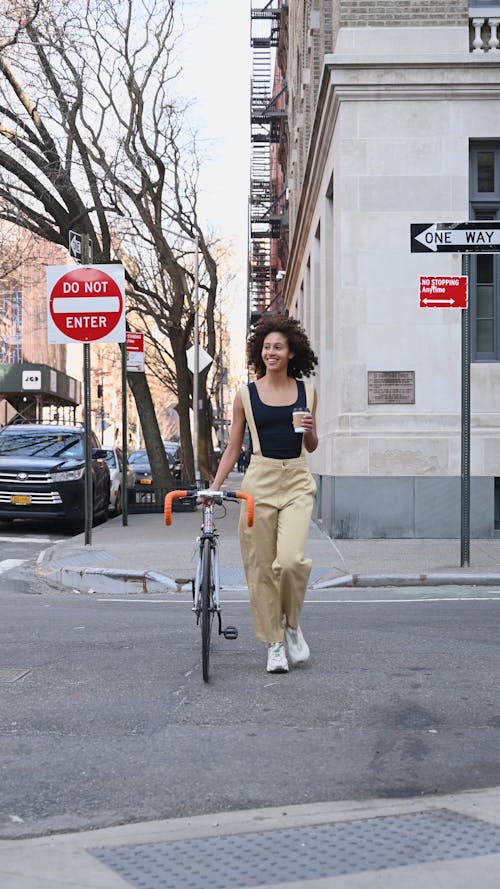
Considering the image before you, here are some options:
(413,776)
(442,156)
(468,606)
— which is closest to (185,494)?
(413,776)

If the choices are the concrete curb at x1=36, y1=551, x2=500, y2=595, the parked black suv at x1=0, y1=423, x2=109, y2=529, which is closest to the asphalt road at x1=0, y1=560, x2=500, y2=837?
the concrete curb at x1=36, y1=551, x2=500, y2=595

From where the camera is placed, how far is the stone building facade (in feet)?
49.2

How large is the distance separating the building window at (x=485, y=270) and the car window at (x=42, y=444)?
6873 millimetres

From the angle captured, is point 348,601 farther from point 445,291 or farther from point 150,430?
point 150,430

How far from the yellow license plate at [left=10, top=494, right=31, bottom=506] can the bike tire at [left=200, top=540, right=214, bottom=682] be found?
39.5 feet

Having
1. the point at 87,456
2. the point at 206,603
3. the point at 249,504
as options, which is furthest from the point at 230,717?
the point at 87,456

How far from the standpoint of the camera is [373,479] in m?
15.0

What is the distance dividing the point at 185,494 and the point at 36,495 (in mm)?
12091

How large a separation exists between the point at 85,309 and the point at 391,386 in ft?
13.7

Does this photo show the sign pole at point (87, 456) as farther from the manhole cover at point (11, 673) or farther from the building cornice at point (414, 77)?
the manhole cover at point (11, 673)

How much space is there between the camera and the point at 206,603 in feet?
19.7

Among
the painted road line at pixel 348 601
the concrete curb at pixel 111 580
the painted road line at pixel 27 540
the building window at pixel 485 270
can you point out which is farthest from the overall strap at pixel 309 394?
the painted road line at pixel 27 540

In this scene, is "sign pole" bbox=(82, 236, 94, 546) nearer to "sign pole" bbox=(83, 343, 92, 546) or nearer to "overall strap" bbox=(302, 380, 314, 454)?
"sign pole" bbox=(83, 343, 92, 546)

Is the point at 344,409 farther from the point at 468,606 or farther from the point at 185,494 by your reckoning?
the point at 185,494
